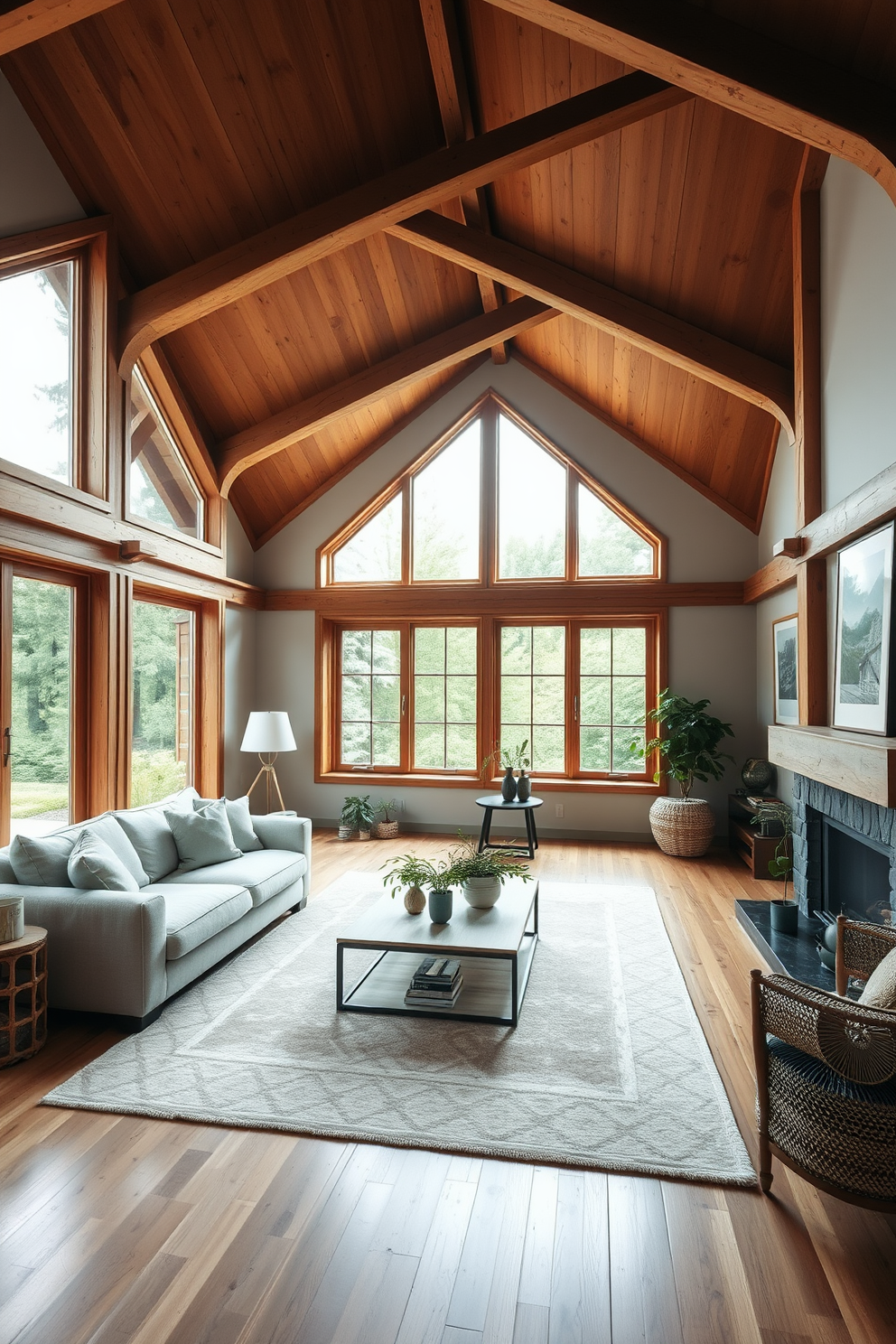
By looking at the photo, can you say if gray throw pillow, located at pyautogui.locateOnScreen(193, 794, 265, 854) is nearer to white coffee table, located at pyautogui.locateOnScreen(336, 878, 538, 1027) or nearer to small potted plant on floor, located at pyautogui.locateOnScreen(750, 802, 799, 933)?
white coffee table, located at pyautogui.locateOnScreen(336, 878, 538, 1027)

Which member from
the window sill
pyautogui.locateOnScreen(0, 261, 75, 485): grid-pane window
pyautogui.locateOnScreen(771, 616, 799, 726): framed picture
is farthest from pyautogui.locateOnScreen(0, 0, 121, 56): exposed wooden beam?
the window sill

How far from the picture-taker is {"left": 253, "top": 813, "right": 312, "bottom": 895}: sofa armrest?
509 centimetres

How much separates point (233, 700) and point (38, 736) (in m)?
2.64

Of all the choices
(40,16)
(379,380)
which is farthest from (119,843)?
(379,380)

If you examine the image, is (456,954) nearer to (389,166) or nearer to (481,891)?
(481,891)

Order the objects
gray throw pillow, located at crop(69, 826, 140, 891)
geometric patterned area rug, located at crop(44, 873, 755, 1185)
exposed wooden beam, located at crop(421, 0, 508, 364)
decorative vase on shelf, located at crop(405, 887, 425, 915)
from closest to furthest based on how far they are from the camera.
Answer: geometric patterned area rug, located at crop(44, 873, 755, 1185), gray throw pillow, located at crop(69, 826, 140, 891), decorative vase on shelf, located at crop(405, 887, 425, 915), exposed wooden beam, located at crop(421, 0, 508, 364)

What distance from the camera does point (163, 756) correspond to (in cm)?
620

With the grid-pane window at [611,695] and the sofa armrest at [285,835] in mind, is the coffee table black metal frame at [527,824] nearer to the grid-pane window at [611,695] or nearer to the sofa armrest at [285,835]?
the grid-pane window at [611,695]

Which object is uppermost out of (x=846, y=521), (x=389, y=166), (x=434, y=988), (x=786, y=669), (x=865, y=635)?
(x=389, y=166)

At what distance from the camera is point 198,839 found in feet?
14.7

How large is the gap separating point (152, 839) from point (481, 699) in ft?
13.0

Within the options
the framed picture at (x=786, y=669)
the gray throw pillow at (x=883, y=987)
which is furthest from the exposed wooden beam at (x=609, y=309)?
the gray throw pillow at (x=883, y=987)

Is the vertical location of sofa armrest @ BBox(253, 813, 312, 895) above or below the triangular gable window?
below

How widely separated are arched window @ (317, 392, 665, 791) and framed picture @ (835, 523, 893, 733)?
3.18m
